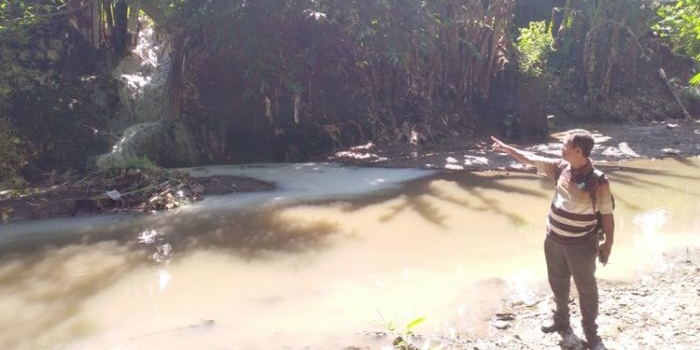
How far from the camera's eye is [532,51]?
15.0m

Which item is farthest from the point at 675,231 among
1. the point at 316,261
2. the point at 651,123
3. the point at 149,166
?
the point at 651,123

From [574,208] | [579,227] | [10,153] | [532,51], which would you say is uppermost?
[532,51]

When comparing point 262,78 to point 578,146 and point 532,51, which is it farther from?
point 578,146

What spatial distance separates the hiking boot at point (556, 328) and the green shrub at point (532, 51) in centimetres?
1133

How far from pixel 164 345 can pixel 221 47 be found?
885cm

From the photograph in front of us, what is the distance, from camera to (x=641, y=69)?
60.1 ft

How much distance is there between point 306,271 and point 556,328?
2539 millimetres

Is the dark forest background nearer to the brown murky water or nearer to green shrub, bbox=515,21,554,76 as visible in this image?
green shrub, bbox=515,21,554,76

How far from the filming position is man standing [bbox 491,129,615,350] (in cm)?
356

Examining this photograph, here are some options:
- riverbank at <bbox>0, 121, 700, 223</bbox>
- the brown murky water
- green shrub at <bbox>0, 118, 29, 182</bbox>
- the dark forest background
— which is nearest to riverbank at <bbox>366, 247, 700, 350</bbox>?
the brown murky water

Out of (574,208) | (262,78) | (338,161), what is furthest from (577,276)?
(262,78)

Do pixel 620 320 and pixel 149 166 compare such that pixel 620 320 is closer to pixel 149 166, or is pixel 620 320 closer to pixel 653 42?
pixel 149 166

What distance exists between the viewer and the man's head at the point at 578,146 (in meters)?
3.56

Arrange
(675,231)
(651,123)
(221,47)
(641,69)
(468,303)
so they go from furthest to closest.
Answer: (641,69) < (651,123) < (221,47) < (675,231) < (468,303)
